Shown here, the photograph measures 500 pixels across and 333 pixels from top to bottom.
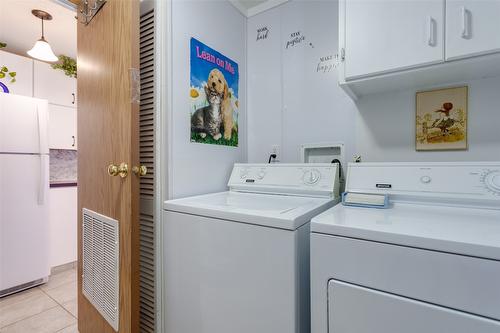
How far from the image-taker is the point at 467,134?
123cm

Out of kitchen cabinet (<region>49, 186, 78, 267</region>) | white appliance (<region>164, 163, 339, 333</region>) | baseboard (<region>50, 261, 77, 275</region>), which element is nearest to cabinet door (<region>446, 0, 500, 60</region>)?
white appliance (<region>164, 163, 339, 333</region>)

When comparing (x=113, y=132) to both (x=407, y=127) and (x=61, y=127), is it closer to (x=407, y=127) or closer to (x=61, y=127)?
(x=407, y=127)

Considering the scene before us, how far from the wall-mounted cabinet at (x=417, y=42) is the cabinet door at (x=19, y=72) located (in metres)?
3.16

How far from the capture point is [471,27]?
0.95 m

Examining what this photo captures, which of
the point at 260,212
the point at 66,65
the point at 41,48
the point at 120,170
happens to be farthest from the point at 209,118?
the point at 66,65

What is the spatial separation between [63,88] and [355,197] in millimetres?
3445

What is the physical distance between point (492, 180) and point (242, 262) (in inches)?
42.9

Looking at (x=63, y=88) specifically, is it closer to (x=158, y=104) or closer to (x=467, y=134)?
(x=158, y=104)

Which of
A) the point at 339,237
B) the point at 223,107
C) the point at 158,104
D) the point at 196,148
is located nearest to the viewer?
the point at 339,237

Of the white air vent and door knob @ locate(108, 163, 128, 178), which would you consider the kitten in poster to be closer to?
door knob @ locate(108, 163, 128, 178)

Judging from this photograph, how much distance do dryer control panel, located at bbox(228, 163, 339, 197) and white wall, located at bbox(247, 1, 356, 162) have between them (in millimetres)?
314

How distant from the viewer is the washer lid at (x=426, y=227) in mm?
616

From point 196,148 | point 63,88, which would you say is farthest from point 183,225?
point 63,88

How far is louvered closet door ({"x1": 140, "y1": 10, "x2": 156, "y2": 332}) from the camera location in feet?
4.44
